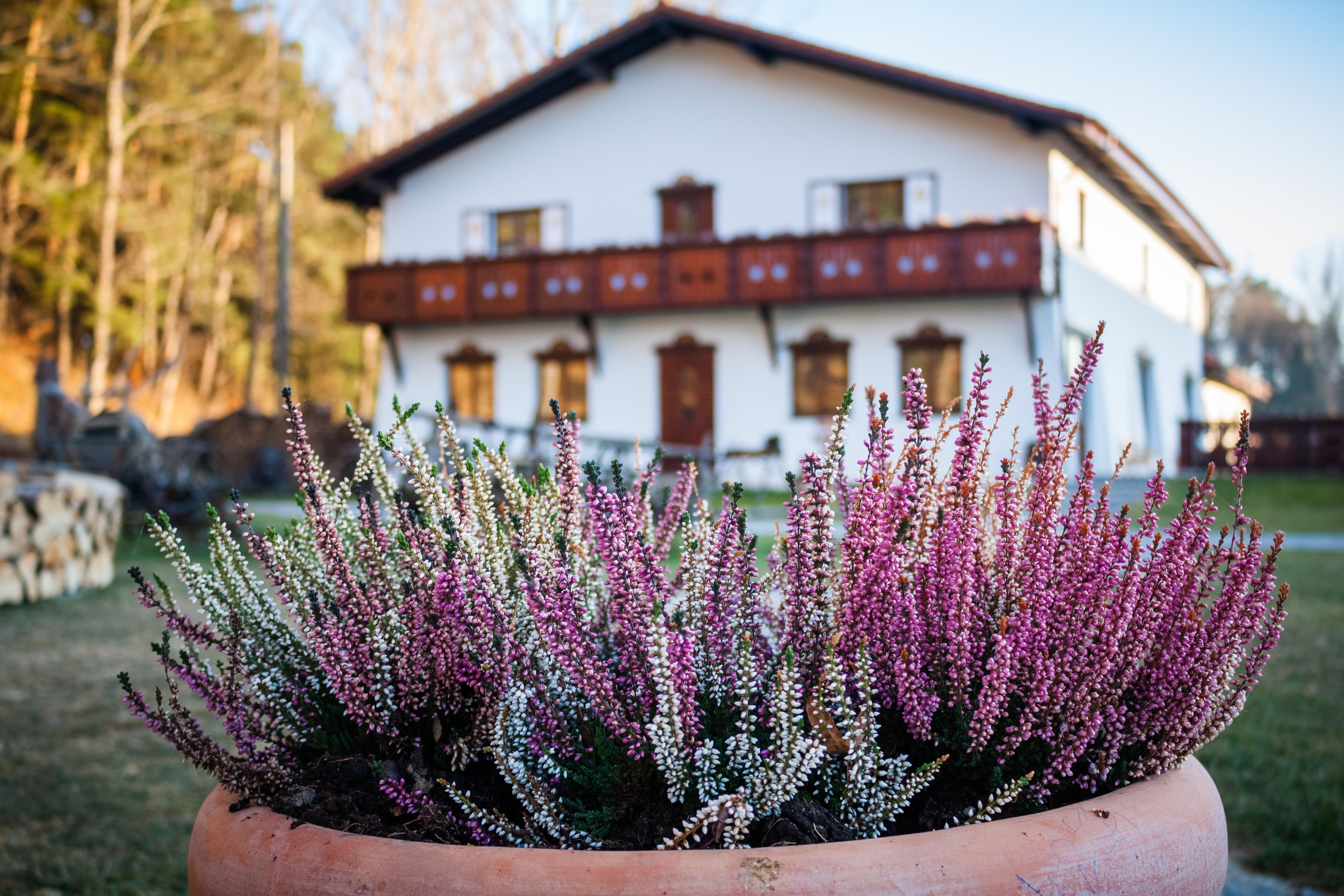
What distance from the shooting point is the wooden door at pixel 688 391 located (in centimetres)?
1981

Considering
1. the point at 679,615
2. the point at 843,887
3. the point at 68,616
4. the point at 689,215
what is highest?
the point at 689,215

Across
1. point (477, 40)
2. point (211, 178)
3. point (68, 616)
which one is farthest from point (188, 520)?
point (211, 178)

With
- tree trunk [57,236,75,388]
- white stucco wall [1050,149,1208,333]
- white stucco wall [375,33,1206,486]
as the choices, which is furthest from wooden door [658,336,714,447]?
tree trunk [57,236,75,388]

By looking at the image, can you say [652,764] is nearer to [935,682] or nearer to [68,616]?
[935,682]

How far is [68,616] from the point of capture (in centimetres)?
752

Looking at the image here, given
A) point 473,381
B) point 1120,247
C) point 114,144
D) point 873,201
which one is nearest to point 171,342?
point 114,144

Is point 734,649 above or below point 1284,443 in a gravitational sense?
above

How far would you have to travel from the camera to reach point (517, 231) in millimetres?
21016

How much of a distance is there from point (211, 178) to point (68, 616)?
3111 cm

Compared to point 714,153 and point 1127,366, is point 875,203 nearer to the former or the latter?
point 714,153

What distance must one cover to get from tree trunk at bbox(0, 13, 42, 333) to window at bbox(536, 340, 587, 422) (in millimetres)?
15273

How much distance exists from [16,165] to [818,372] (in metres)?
21.2

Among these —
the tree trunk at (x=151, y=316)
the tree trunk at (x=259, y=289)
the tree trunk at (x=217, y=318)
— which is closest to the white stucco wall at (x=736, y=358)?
the tree trunk at (x=259, y=289)

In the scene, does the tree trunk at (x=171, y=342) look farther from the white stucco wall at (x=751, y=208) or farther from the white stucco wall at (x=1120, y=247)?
the white stucco wall at (x=1120, y=247)
